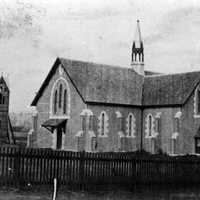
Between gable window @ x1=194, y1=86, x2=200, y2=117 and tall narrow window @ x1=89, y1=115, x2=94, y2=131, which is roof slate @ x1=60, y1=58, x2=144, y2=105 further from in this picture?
gable window @ x1=194, y1=86, x2=200, y2=117

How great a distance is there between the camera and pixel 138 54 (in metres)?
55.2

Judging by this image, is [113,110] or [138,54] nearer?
[113,110]

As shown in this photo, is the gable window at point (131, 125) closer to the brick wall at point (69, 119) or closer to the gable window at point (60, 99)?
the brick wall at point (69, 119)

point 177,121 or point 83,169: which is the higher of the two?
point 177,121

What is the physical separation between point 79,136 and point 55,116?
192 inches

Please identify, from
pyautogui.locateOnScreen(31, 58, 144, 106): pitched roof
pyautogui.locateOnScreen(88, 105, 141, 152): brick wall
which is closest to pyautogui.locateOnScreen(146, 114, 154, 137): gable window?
pyautogui.locateOnScreen(88, 105, 141, 152): brick wall

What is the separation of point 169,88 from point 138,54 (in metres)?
10.6

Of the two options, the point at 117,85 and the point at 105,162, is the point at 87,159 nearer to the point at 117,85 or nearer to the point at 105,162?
the point at 105,162

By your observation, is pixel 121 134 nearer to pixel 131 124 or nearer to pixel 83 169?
pixel 131 124

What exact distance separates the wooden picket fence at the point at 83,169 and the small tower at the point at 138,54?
3234cm

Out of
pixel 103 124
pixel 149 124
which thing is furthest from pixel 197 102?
pixel 103 124

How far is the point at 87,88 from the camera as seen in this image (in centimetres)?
4388

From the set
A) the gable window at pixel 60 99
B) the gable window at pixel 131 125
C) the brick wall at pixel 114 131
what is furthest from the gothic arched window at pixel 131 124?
the gable window at pixel 60 99

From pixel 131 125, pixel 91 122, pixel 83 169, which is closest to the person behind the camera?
pixel 83 169
